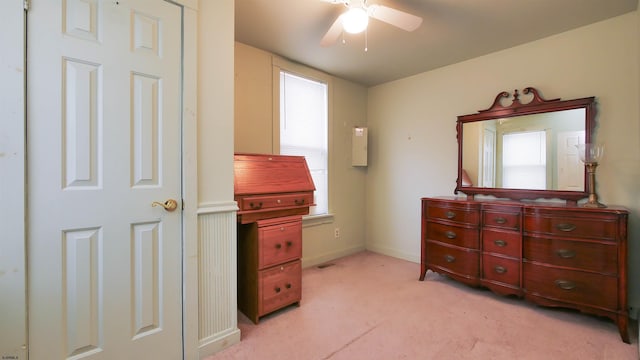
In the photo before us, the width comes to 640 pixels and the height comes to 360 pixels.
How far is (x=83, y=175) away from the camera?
4.37 ft

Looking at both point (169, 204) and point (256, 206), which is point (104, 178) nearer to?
point (169, 204)

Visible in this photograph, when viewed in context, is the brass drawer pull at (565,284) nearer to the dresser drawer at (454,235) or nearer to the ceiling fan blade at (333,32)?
the dresser drawer at (454,235)

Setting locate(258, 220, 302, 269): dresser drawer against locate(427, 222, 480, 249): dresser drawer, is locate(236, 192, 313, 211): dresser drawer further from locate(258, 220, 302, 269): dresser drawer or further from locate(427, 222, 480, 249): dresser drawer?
locate(427, 222, 480, 249): dresser drawer

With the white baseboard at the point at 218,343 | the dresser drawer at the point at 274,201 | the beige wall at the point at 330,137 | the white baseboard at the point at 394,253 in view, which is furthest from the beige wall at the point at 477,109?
the white baseboard at the point at 218,343

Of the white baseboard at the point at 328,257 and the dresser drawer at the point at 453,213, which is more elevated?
the dresser drawer at the point at 453,213

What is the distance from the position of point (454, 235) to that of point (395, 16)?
6.69 feet

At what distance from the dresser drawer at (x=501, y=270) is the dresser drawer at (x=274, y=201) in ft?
5.55

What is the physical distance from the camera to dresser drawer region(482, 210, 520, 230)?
2368 millimetres

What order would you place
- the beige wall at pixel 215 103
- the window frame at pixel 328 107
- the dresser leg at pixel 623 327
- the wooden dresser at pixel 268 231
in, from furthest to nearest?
1. the window frame at pixel 328 107
2. the wooden dresser at pixel 268 231
3. the dresser leg at pixel 623 327
4. the beige wall at pixel 215 103

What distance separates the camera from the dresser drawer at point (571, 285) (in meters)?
1.97

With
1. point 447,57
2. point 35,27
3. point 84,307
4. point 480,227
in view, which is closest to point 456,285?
point 480,227

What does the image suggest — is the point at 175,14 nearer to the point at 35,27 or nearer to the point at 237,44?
the point at 35,27

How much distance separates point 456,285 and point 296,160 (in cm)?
207

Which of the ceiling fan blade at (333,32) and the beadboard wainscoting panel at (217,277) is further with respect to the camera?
the ceiling fan blade at (333,32)
